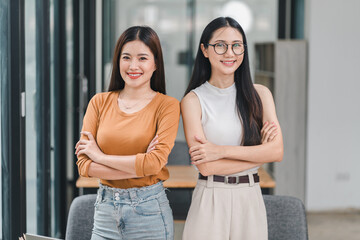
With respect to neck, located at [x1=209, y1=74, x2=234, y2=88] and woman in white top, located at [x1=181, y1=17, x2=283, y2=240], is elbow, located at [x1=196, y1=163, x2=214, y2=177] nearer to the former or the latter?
woman in white top, located at [x1=181, y1=17, x2=283, y2=240]

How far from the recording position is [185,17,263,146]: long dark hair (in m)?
1.96

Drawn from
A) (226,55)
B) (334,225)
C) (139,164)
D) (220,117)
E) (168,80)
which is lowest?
(334,225)

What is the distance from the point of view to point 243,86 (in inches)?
78.9

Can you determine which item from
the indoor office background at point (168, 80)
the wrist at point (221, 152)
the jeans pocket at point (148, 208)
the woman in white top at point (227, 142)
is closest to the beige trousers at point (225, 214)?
the woman in white top at point (227, 142)

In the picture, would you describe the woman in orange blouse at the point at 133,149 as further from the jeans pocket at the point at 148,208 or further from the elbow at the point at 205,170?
the elbow at the point at 205,170

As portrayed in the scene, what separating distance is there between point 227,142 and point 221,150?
66 millimetres

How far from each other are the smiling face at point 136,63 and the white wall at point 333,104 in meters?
3.45

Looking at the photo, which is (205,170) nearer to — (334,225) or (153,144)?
(153,144)

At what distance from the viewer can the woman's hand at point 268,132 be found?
1974 millimetres

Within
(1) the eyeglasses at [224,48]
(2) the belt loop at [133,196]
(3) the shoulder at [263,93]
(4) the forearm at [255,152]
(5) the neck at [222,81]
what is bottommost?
(2) the belt loop at [133,196]

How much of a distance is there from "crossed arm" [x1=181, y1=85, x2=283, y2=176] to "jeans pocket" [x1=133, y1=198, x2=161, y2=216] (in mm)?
238

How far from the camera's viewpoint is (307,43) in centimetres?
501

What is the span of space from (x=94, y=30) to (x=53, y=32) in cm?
69

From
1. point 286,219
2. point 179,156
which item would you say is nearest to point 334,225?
point 179,156
